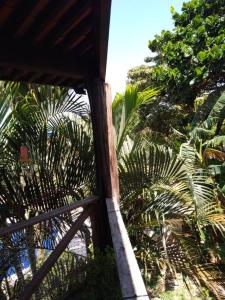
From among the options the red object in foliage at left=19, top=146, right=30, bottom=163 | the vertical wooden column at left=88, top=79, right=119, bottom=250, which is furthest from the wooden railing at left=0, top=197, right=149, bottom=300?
the red object in foliage at left=19, top=146, right=30, bottom=163

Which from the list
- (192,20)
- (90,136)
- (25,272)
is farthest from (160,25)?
(25,272)

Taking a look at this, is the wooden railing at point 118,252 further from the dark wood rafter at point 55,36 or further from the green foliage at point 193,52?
the green foliage at point 193,52

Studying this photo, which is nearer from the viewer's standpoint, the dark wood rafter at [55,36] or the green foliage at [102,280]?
the dark wood rafter at [55,36]

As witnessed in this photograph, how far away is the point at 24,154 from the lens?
12.1 feet

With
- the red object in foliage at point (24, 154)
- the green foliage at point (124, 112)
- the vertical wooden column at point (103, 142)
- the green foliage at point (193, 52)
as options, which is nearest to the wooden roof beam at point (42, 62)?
the vertical wooden column at point (103, 142)

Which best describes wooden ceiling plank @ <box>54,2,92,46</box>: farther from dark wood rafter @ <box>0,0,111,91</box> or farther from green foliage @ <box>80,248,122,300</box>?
green foliage @ <box>80,248,122,300</box>

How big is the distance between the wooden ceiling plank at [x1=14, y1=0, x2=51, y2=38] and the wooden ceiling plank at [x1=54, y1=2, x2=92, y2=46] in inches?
10.9

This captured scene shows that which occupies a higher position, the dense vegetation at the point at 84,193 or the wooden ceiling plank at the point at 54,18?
the wooden ceiling plank at the point at 54,18

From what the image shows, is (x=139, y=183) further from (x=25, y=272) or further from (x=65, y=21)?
(x=65, y=21)

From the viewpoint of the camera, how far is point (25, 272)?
12.0 feet

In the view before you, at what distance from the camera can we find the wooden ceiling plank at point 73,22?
7.48 ft

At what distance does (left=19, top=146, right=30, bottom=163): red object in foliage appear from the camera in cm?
366

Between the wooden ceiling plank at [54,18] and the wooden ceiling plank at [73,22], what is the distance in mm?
93

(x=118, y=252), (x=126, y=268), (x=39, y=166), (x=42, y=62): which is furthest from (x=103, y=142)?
(x=126, y=268)
